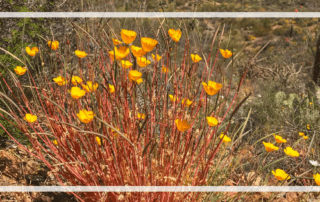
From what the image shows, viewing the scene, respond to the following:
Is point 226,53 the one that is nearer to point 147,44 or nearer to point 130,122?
point 147,44

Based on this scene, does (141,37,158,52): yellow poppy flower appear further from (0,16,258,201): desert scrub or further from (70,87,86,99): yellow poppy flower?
(70,87,86,99): yellow poppy flower

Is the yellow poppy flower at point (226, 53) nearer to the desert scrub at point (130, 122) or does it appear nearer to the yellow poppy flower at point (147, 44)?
the desert scrub at point (130, 122)

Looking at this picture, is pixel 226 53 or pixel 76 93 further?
pixel 226 53

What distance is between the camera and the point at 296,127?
2.42 metres

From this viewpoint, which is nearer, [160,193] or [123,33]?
[123,33]

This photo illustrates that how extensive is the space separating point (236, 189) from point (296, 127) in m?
1.56

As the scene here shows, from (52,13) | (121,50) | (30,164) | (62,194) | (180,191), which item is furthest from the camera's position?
(52,13)

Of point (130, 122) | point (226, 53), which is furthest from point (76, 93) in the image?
point (226, 53)

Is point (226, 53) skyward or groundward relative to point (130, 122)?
skyward

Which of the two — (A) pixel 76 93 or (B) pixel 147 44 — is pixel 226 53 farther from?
(A) pixel 76 93

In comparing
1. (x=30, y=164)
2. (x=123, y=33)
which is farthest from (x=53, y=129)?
(x=123, y=33)

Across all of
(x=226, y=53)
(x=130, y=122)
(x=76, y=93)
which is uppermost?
(x=226, y=53)

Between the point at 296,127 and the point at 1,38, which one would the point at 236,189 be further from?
the point at 1,38

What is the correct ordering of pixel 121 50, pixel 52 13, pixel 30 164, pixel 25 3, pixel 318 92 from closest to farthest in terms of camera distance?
pixel 121 50, pixel 30 164, pixel 25 3, pixel 52 13, pixel 318 92
